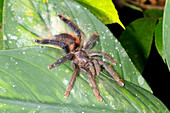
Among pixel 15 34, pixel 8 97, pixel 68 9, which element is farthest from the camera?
pixel 68 9

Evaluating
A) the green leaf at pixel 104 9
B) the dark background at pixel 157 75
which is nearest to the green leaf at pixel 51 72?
the green leaf at pixel 104 9

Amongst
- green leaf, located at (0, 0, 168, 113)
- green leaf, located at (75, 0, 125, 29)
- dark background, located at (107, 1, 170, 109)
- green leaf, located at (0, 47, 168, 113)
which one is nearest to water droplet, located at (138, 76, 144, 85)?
green leaf, located at (0, 0, 168, 113)

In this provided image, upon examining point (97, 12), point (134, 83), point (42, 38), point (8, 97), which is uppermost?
point (97, 12)

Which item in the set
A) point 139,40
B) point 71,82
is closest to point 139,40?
point 139,40

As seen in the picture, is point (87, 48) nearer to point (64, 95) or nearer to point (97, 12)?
point (97, 12)

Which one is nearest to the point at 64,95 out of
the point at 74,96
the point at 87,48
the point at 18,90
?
the point at 74,96

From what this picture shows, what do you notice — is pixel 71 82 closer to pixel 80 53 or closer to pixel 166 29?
pixel 80 53
